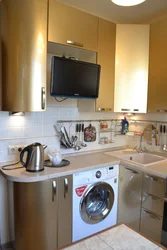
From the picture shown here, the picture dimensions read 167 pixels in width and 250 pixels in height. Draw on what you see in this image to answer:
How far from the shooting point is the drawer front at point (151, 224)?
191cm

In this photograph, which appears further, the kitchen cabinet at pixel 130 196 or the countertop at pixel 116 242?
the kitchen cabinet at pixel 130 196

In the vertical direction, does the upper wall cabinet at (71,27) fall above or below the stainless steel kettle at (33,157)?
above

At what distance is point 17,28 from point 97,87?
964mm

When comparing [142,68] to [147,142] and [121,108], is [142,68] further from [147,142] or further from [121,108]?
[147,142]

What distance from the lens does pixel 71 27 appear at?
1.96m

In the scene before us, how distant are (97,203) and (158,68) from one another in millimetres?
1658

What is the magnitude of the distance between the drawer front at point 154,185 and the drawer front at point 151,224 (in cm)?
22

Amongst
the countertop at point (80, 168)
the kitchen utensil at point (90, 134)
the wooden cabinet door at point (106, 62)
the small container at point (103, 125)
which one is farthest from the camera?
the small container at point (103, 125)

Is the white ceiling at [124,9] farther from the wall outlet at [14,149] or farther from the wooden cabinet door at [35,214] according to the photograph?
the wooden cabinet door at [35,214]

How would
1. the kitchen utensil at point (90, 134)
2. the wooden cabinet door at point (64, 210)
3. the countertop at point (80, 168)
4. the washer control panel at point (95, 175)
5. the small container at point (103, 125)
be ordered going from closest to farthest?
the countertop at point (80, 168)
the wooden cabinet door at point (64, 210)
the washer control panel at point (95, 175)
the kitchen utensil at point (90, 134)
the small container at point (103, 125)

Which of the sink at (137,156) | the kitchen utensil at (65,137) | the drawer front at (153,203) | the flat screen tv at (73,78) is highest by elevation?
the flat screen tv at (73,78)

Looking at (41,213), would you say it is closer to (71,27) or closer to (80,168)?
(80,168)

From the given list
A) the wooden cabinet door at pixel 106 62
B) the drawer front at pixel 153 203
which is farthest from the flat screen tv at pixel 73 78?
the drawer front at pixel 153 203

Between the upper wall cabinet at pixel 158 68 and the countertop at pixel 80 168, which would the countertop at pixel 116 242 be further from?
the upper wall cabinet at pixel 158 68
